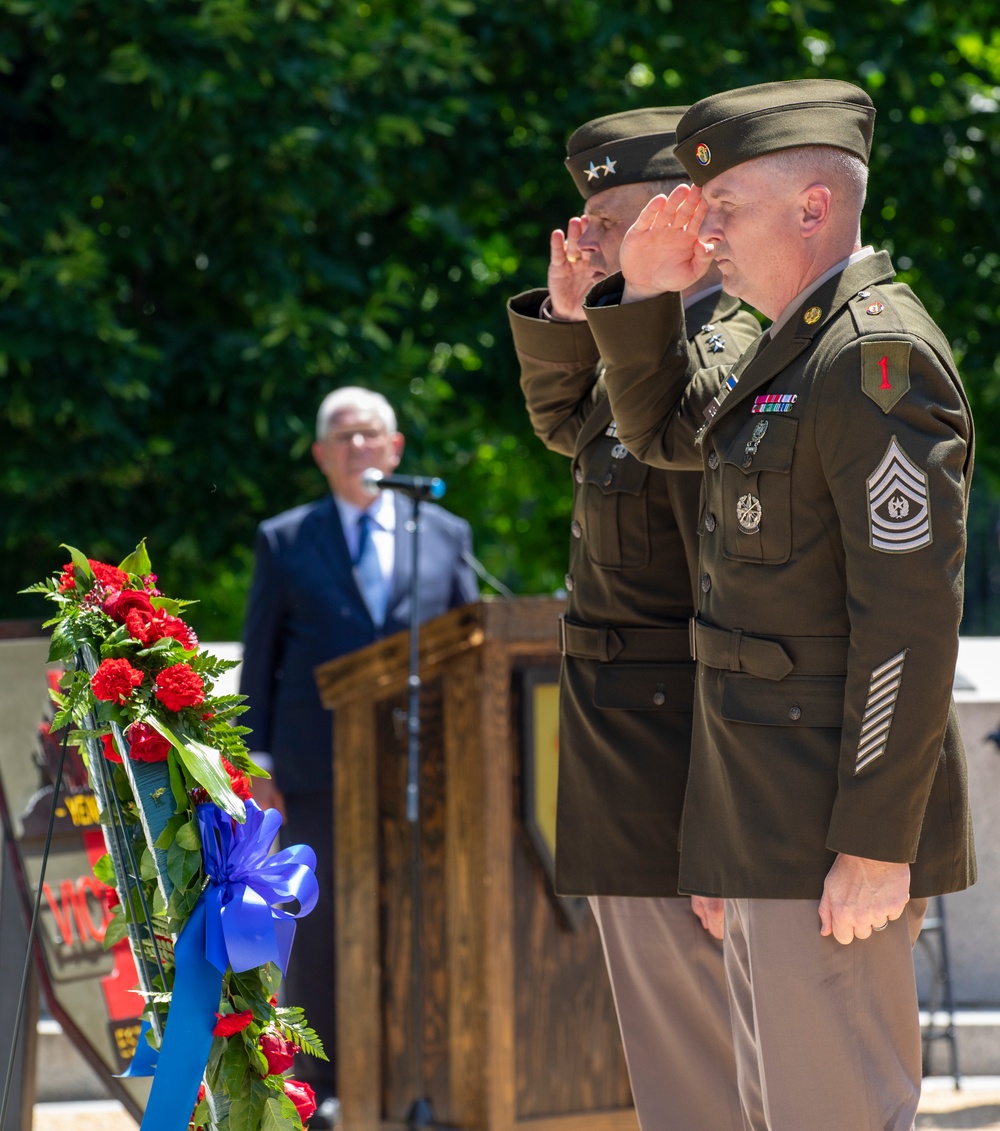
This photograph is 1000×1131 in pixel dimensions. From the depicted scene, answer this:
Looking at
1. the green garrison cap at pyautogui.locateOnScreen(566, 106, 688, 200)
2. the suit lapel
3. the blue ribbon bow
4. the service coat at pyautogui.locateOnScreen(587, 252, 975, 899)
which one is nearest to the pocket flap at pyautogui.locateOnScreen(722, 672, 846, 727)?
the service coat at pyautogui.locateOnScreen(587, 252, 975, 899)

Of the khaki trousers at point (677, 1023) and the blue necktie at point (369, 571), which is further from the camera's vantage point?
the blue necktie at point (369, 571)

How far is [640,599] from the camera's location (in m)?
3.04

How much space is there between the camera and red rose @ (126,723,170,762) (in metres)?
2.27

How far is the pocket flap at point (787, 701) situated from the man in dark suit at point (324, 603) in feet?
9.14

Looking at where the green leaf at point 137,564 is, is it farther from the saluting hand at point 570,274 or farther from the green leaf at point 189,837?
the saluting hand at point 570,274

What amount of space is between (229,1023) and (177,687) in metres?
0.46

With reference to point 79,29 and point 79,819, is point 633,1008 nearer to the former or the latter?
point 79,819

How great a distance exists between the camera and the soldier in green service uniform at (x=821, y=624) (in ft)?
7.39

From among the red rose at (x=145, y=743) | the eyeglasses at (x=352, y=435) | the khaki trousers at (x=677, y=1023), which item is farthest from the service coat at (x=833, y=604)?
the eyeglasses at (x=352, y=435)

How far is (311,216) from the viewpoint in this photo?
7.77 m

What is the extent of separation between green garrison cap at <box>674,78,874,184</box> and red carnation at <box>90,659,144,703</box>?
1130mm

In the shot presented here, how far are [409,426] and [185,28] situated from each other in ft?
6.53

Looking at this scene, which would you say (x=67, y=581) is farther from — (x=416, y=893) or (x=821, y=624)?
(x=416, y=893)

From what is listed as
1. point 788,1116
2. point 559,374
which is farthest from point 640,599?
point 788,1116
